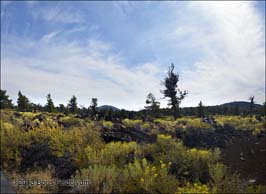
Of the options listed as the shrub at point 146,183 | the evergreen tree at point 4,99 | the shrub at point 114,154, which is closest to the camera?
the shrub at point 146,183

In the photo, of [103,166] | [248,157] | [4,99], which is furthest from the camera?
[4,99]

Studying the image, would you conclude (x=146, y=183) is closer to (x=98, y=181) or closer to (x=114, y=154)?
(x=98, y=181)

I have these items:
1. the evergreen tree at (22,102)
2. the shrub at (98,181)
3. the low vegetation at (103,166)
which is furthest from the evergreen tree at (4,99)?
the shrub at (98,181)

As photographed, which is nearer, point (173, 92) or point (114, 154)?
point (114, 154)

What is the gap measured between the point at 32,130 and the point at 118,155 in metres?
3.67

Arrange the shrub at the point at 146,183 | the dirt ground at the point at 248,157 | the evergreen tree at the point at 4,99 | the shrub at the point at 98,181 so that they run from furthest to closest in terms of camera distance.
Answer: the evergreen tree at the point at 4,99 < the dirt ground at the point at 248,157 < the shrub at the point at 146,183 < the shrub at the point at 98,181

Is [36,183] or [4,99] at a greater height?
[4,99]

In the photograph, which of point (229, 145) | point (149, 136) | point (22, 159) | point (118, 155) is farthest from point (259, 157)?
point (22, 159)

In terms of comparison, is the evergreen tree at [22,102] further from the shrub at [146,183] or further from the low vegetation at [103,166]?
the shrub at [146,183]

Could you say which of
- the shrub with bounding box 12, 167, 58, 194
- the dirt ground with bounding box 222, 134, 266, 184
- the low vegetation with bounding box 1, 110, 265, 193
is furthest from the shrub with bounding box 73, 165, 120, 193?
the dirt ground with bounding box 222, 134, 266, 184

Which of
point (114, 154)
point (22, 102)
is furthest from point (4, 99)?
point (114, 154)

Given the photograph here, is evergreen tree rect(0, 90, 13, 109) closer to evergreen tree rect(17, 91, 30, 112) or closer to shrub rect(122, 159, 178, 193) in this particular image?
evergreen tree rect(17, 91, 30, 112)

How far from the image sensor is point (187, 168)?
895cm

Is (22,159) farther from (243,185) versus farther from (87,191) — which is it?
(243,185)
